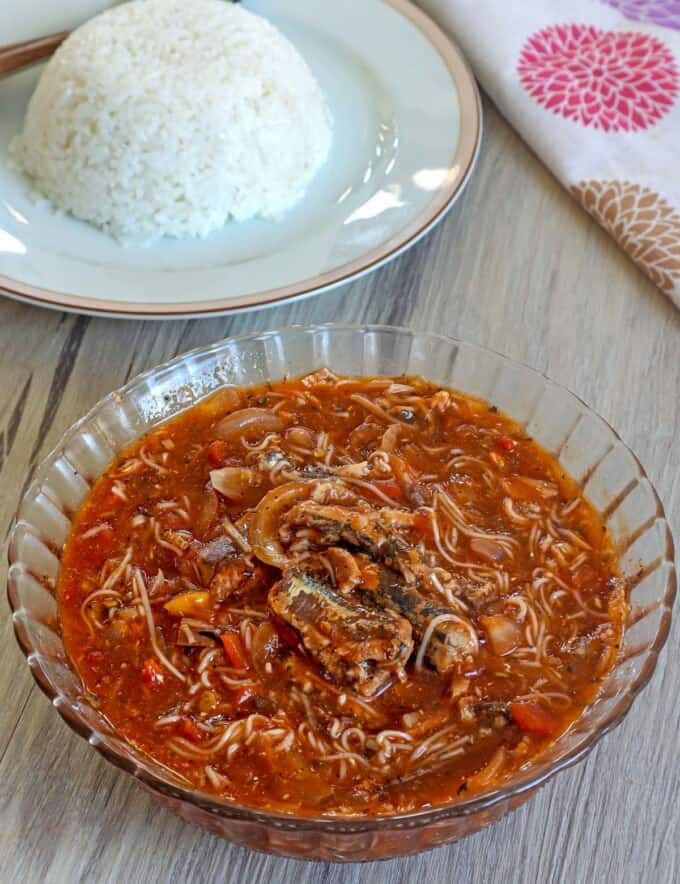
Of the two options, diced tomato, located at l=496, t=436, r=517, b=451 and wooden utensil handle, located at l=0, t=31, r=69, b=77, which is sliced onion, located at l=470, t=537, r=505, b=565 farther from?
wooden utensil handle, located at l=0, t=31, r=69, b=77

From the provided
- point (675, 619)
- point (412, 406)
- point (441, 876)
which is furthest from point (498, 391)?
point (441, 876)

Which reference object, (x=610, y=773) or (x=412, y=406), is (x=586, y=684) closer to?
(x=610, y=773)

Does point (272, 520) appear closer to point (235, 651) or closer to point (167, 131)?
point (235, 651)

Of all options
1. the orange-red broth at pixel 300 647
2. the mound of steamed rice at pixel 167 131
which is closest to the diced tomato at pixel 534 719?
the orange-red broth at pixel 300 647

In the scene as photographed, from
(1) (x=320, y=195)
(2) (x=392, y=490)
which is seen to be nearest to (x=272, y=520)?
(2) (x=392, y=490)

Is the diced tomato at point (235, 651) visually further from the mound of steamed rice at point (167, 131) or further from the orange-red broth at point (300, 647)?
the mound of steamed rice at point (167, 131)
